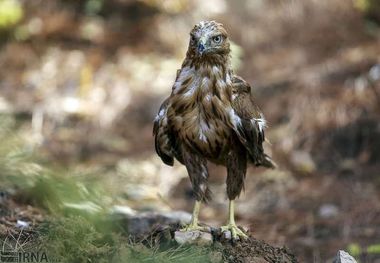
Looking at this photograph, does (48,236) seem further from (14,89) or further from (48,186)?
(14,89)

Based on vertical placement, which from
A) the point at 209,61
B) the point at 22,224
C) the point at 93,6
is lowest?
the point at 22,224

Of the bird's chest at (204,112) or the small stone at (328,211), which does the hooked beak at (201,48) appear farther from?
the small stone at (328,211)

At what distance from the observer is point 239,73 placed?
12250 mm


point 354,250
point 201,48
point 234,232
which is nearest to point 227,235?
point 234,232

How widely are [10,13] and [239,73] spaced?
449 centimetres

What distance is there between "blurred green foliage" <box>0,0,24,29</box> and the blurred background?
0.02 m

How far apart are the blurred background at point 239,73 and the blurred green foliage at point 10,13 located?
2 cm

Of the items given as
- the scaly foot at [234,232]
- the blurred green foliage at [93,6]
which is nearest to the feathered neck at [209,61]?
the scaly foot at [234,232]

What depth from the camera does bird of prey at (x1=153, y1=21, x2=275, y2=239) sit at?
4.48m

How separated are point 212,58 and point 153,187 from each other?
16.4 feet

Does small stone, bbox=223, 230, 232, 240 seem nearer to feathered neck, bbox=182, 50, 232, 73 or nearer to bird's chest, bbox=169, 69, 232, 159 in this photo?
bird's chest, bbox=169, 69, 232, 159

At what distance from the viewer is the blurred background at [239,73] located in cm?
778

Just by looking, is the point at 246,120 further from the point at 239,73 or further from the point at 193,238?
the point at 239,73

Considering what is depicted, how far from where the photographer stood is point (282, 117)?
10320 mm
